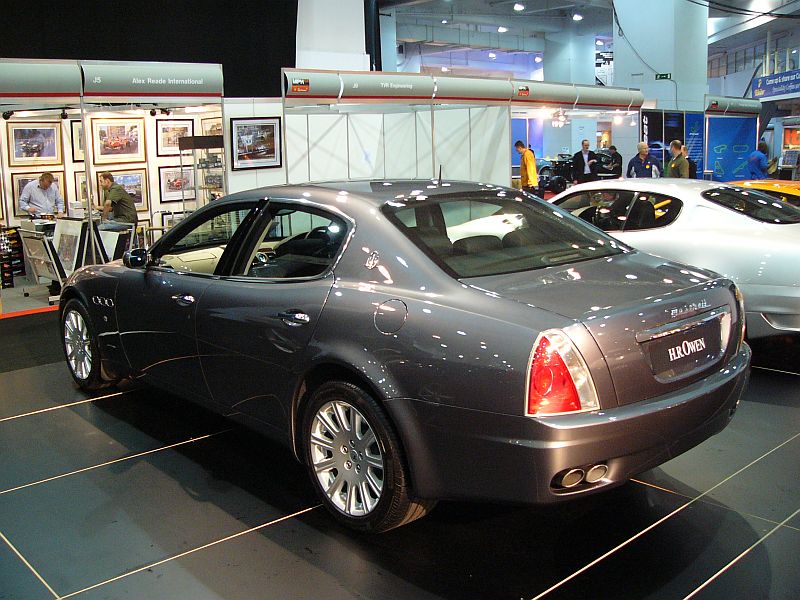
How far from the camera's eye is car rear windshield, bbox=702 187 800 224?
20.9 feet

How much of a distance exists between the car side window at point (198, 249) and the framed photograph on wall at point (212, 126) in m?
6.92

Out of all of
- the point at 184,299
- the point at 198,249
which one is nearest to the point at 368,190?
the point at 184,299

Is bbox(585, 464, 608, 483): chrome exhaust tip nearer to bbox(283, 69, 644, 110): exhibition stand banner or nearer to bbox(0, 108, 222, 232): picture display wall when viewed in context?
bbox(283, 69, 644, 110): exhibition stand banner

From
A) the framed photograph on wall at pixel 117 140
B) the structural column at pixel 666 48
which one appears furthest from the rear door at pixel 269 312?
the structural column at pixel 666 48

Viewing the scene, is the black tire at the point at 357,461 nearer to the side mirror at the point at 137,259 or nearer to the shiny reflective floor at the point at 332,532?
the shiny reflective floor at the point at 332,532

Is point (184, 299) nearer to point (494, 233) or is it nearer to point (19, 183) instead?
point (494, 233)

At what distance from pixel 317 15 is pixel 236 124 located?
5.89m

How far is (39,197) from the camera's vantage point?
12625 mm

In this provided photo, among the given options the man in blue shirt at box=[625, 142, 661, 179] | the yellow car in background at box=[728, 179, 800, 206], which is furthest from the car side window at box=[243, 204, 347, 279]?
the man in blue shirt at box=[625, 142, 661, 179]

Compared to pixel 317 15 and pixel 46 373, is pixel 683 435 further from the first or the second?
pixel 317 15

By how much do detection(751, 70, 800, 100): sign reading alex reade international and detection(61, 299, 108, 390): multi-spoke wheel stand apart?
25506 millimetres

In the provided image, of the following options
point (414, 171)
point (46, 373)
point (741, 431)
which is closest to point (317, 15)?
point (414, 171)

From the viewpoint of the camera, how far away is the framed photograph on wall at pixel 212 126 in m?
11.8

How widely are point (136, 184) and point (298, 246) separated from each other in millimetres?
10525
